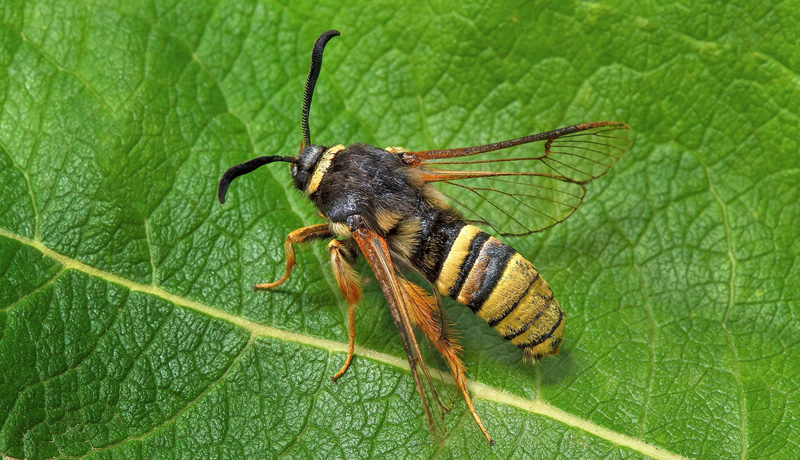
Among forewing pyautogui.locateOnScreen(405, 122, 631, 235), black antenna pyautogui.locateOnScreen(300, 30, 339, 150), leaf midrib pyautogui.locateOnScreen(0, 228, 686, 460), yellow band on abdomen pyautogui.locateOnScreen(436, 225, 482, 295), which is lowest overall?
leaf midrib pyautogui.locateOnScreen(0, 228, 686, 460)

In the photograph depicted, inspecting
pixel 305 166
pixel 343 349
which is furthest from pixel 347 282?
pixel 305 166

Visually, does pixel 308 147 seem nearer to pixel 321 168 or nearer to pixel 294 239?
pixel 321 168

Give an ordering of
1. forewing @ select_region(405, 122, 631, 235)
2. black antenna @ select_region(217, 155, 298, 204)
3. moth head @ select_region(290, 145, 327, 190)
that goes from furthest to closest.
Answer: forewing @ select_region(405, 122, 631, 235) < moth head @ select_region(290, 145, 327, 190) < black antenna @ select_region(217, 155, 298, 204)

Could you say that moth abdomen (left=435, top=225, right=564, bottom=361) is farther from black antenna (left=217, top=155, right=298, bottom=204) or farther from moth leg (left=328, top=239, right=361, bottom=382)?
black antenna (left=217, top=155, right=298, bottom=204)

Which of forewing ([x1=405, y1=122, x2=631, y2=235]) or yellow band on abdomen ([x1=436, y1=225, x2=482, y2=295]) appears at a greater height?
forewing ([x1=405, y1=122, x2=631, y2=235])

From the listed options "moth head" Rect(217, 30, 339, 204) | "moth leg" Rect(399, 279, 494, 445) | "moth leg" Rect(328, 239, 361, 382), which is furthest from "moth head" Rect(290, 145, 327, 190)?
"moth leg" Rect(399, 279, 494, 445)

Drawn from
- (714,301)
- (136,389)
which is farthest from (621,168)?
(136,389)
